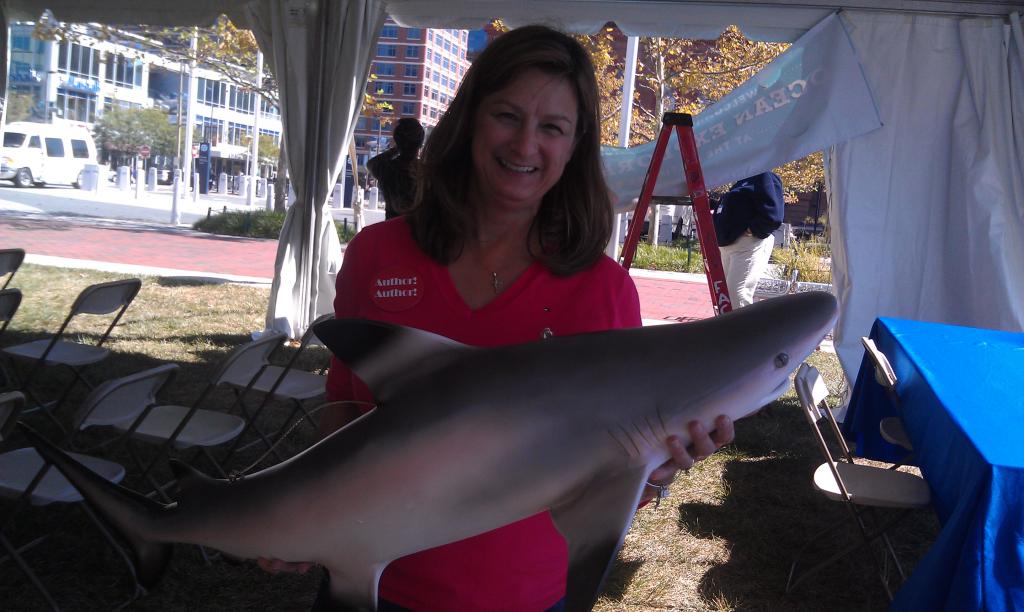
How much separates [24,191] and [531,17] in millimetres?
28613

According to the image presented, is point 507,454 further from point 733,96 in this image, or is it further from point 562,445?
point 733,96

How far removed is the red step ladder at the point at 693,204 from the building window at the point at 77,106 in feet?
190

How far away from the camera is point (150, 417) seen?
4238mm

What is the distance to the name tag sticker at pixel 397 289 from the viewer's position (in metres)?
1.46

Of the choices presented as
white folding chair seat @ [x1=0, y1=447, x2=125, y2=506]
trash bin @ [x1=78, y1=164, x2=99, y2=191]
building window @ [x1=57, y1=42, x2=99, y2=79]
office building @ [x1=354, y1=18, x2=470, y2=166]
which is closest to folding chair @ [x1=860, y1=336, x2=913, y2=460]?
white folding chair seat @ [x1=0, y1=447, x2=125, y2=506]

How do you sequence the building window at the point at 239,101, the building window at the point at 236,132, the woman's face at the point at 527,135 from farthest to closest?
1. the building window at the point at 236,132
2. the building window at the point at 239,101
3. the woman's face at the point at 527,135

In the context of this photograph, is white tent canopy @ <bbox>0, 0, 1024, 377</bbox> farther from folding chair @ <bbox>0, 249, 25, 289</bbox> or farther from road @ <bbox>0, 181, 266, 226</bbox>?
road @ <bbox>0, 181, 266, 226</bbox>

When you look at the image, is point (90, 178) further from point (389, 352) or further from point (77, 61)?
point (389, 352)

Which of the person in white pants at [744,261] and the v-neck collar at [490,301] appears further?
the person in white pants at [744,261]

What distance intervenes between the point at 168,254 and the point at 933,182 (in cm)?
1283

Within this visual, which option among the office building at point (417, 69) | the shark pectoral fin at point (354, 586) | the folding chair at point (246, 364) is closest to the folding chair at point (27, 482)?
the folding chair at point (246, 364)

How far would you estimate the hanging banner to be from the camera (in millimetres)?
6426

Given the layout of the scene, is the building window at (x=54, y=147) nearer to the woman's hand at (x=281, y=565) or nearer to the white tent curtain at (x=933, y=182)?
the white tent curtain at (x=933, y=182)

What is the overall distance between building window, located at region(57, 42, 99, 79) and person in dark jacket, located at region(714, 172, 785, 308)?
56.2 metres
